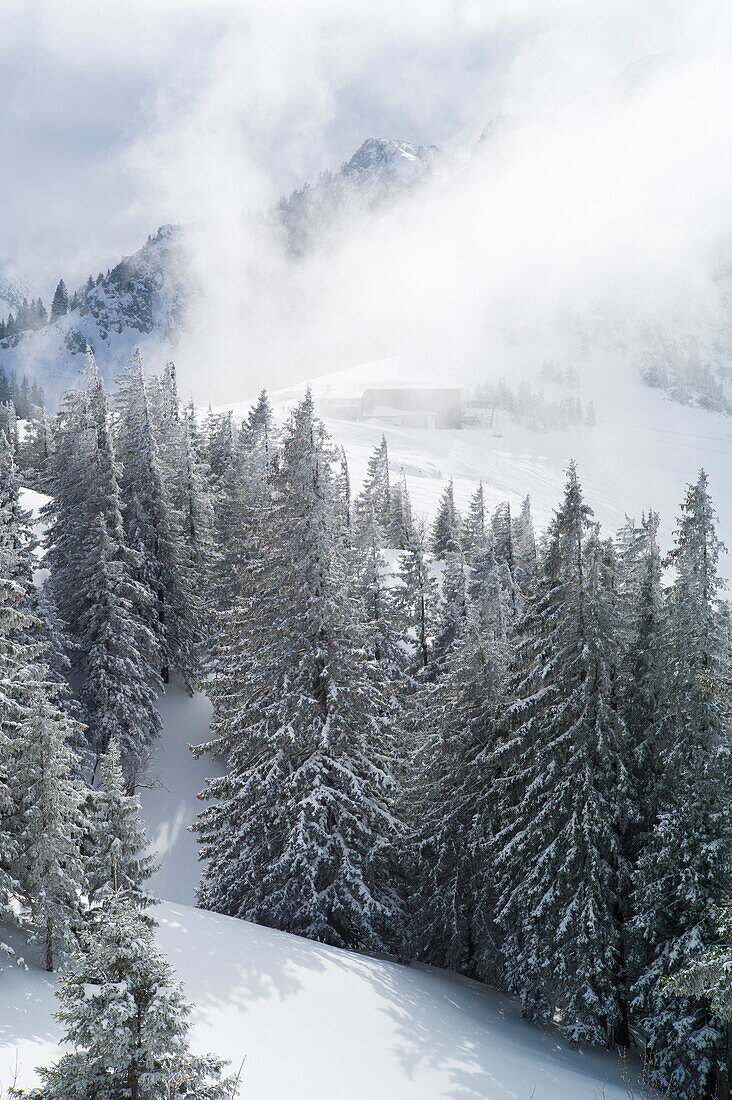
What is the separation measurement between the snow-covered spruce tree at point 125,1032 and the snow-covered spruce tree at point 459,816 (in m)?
12.4

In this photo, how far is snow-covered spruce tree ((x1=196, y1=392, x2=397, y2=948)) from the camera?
1658 cm

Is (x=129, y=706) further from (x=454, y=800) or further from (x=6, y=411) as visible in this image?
(x=6, y=411)

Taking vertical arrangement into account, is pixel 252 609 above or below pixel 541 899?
above

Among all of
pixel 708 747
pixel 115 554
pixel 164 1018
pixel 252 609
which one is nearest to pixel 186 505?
pixel 115 554

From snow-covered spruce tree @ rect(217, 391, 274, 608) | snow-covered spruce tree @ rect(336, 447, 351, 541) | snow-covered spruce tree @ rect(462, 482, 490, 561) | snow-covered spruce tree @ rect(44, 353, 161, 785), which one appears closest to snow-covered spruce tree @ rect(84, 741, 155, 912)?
snow-covered spruce tree @ rect(336, 447, 351, 541)

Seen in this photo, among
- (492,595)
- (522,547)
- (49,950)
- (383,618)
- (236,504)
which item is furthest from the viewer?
(522,547)

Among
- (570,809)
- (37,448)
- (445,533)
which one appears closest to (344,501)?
(570,809)

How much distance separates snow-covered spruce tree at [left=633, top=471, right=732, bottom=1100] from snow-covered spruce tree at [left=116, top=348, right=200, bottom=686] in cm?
2307

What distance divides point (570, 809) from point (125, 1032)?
39.5 feet

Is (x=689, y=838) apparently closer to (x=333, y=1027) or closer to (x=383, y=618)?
(x=333, y=1027)

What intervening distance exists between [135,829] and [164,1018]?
7.82m

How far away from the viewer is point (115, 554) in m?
30.0

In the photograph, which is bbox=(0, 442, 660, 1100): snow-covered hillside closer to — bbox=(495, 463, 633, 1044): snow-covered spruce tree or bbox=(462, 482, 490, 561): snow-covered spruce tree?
bbox=(495, 463, 633, 1044): snow-covered spruce tree

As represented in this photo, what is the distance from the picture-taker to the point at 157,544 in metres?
32.8
